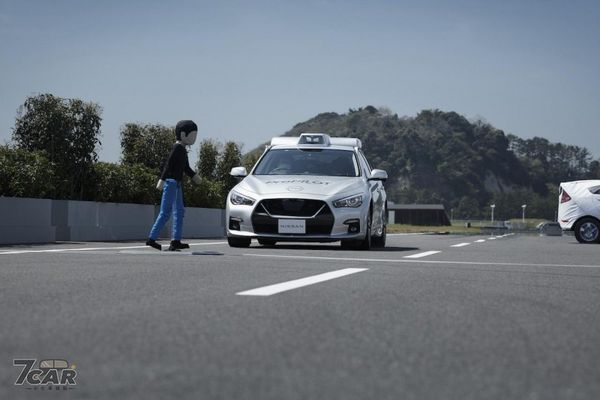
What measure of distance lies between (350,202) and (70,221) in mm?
8593

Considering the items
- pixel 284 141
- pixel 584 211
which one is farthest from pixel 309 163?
pixel 584 211

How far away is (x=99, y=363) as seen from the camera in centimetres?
347

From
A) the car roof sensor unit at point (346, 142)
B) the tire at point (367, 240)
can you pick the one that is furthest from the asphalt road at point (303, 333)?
the car roof sensor unit at point (346, 142)

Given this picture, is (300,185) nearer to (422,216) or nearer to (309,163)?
(309,163)

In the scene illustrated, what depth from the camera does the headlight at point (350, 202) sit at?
13602mm

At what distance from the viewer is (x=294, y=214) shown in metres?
13.5

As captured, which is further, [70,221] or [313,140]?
[70,221]

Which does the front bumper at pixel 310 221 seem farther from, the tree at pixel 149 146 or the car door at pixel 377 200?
the tree at pixel 149 146

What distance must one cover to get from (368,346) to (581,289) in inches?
147

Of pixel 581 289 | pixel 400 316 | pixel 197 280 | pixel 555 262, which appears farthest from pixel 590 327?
pixel 555 262

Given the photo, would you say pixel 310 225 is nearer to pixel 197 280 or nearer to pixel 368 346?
pixel 197 280

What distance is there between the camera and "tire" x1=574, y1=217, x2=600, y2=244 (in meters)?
23.9

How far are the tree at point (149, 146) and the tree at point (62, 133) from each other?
36.1ft
